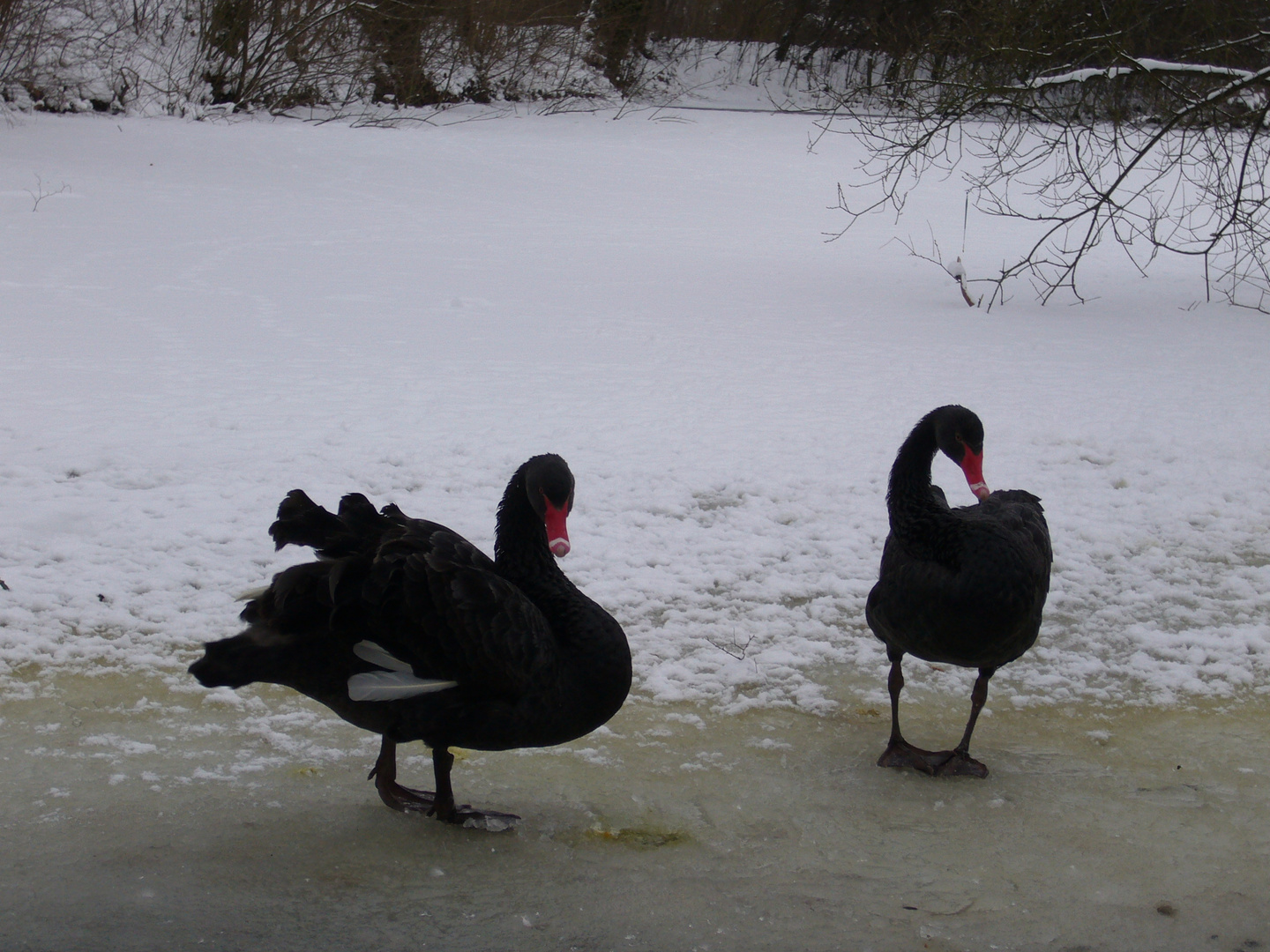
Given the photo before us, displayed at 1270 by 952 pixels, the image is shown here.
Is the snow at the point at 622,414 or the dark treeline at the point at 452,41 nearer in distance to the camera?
the snow at the point at 622,414

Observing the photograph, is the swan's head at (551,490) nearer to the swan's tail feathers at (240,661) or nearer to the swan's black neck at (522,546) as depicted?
the swan's black neck at (522,546)

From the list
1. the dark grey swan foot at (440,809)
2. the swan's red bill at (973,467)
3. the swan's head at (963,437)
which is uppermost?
the swan's head at (963,437)

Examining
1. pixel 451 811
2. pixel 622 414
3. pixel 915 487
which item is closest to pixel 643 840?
pixel 451 811

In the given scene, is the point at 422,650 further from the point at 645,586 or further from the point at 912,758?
the point at 645,586

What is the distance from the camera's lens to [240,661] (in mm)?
2900

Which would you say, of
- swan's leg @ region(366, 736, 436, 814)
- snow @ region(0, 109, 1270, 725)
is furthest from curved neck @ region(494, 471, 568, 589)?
snow @ region(0, 109, 1270, 725)

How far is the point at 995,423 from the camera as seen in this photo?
7.07 metres

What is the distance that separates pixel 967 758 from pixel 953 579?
1.87ft

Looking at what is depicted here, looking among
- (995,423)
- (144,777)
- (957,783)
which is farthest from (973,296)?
(144,777)

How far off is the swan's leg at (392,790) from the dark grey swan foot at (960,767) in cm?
152

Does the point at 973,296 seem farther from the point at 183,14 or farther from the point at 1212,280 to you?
the point at 183,14

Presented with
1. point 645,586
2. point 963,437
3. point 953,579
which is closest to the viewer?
→ point 953,579

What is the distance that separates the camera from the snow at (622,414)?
4484 mm

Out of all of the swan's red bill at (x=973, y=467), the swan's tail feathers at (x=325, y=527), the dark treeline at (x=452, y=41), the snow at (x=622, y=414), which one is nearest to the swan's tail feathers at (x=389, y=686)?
the swan's tail feathers at (x=325, y=527)
